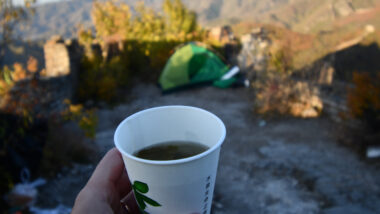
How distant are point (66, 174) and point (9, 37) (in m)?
3.16

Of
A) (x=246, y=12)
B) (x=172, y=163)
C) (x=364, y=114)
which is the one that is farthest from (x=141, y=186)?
(x=246, y=12)

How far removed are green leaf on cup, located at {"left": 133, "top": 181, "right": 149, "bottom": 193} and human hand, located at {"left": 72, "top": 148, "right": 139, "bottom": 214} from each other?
0.50ft

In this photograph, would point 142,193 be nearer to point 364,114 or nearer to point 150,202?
point 150,202

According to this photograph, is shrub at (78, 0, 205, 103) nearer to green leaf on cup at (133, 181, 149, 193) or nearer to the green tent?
the green tent

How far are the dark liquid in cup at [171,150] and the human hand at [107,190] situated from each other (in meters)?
0.14

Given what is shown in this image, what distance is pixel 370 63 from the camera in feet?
22.7

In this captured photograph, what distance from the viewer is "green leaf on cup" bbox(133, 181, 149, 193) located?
83cm

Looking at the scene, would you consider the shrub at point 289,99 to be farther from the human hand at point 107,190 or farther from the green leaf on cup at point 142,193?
the green leaf on cup at point 142,193

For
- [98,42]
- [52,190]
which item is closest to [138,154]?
[52,190]

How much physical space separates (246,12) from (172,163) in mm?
58938

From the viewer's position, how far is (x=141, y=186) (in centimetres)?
85

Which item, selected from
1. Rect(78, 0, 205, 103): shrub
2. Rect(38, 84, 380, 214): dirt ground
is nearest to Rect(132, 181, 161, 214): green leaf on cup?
Rect(38, 84, 380, 214): dirt ground

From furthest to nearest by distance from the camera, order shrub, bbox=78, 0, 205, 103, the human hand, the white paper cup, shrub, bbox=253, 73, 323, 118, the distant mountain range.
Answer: the distant mountain range < shrub, bbox=78, 0, 205, 103 < shrub, bbox=253, 73, 323, 118 < the human hand < the white paper cup

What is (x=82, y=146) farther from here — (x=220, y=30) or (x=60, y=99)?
(x=220, y=30)
